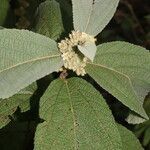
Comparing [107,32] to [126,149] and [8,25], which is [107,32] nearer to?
[8,25]

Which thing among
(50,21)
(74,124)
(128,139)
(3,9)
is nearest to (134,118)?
(128,139)

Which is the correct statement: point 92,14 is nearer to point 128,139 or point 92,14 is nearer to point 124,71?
point 124,71

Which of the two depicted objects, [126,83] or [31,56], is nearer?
[31,56]

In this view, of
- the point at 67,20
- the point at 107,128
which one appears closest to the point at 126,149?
the point at 107,128

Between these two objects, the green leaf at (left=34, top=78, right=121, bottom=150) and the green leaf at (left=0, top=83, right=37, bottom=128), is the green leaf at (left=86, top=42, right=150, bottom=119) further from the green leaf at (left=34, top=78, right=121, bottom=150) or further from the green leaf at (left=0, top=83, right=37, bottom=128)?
the green leaf at (left=0, top=83, right=37, bottom=128)

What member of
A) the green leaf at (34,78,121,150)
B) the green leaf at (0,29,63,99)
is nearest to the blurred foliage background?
the green leaf at (34,78,121,150)

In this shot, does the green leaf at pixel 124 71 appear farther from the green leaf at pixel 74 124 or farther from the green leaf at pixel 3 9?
the green leaf at pixel 3 9
